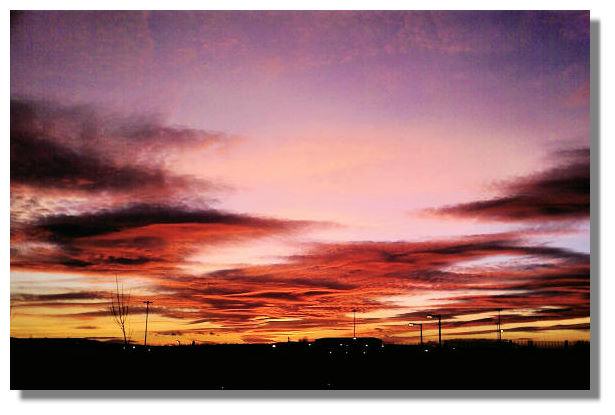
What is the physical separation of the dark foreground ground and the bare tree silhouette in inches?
5.7

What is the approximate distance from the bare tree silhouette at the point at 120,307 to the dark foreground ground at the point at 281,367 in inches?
5.7

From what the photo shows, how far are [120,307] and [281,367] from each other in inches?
40.9

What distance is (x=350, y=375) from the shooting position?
5.00 m

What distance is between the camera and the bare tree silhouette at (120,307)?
4969 mm

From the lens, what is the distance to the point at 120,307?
16.3ft

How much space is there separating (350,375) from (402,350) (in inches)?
14.5

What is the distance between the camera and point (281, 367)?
16.4 feet

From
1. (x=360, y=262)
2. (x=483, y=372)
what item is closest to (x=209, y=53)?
(x=360, y=262)

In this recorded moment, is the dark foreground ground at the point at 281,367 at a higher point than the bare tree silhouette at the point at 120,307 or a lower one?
lower

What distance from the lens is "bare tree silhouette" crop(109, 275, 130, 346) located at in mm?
4969

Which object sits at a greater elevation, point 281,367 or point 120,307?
point 120,307

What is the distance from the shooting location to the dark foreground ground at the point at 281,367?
4.95 m
